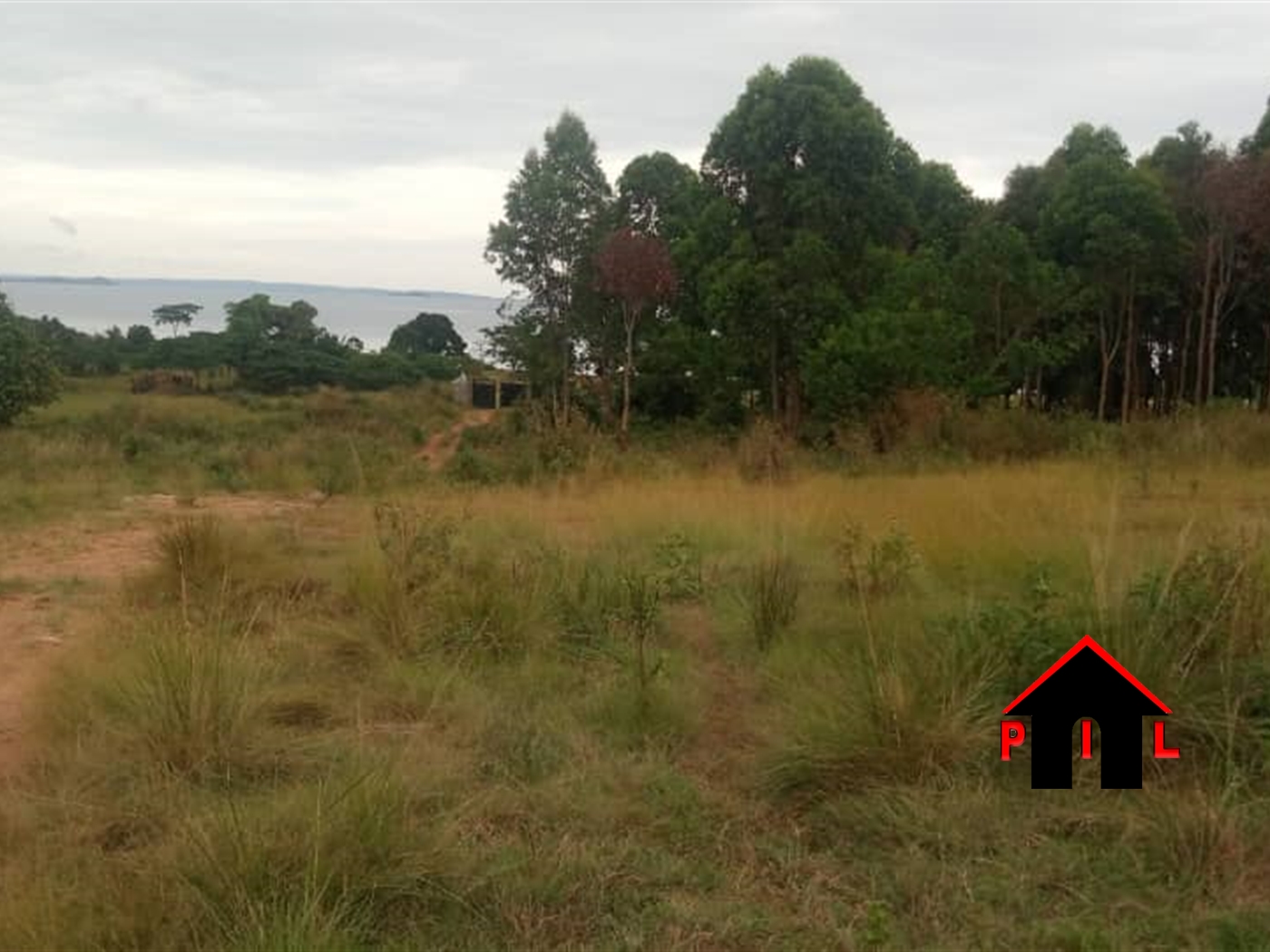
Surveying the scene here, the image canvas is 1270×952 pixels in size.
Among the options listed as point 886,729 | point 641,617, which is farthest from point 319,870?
point 641,617

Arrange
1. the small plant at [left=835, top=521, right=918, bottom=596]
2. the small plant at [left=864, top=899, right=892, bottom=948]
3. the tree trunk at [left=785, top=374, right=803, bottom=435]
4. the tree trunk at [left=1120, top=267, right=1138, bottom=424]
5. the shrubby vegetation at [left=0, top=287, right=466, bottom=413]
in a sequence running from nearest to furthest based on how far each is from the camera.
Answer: the small plant at [left=864, top=899, right=892, bottom=948]
the small plant at [left=835, top=521, right=918, bottom=596]
the tree trunk at [left=785, top=374, right=803, bottom=435]
the tree trunk at [left=1120, top=267, right=1138, bottom=424]
the shrubby vegetation at [left=0, top=287, right=466, bottom=413]

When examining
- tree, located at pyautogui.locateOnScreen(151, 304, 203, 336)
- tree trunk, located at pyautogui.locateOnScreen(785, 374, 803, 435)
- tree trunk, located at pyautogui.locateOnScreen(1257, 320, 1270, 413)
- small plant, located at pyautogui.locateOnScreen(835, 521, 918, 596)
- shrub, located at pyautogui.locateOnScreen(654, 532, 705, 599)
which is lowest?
shrub, located at pyautogui.locateOnScreen(654, 532, 705, 599)

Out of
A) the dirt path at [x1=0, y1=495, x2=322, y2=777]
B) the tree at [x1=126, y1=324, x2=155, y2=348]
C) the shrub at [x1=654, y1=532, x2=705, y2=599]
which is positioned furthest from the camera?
the tree at [x1=126, y1=324, x2=155, y2=348]

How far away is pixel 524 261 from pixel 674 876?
22.1 m

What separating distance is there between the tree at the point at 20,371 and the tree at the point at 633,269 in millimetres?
11999

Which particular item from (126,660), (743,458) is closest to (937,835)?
(126,660)

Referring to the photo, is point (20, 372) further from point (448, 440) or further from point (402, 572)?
point (402, 572)

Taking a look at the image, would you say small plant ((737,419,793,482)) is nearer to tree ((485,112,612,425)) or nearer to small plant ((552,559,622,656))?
small plant ((552,559,622,656))

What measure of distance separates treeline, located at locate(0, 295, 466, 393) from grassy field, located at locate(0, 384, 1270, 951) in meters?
33.5

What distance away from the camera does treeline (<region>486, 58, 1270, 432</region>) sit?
20.9 metres

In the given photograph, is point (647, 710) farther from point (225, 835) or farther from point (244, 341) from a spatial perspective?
point (244, 341)

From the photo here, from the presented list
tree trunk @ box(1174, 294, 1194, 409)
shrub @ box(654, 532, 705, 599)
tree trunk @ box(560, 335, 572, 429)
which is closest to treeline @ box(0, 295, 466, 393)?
tree trunk @ box(560, 335, 572, 429)

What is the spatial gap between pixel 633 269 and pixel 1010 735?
1853 centimetres

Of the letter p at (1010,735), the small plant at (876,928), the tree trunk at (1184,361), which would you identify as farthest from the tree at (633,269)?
the small plant at (876,928)
